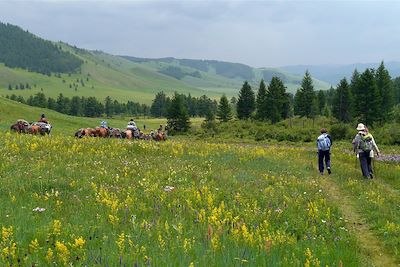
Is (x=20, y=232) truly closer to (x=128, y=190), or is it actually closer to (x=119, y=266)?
(x=119, y=266)

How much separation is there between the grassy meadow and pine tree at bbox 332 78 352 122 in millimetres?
95012

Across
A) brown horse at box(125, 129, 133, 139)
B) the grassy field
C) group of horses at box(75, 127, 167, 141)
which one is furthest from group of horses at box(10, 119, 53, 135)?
the grassy field

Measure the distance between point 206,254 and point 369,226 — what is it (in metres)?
7.01

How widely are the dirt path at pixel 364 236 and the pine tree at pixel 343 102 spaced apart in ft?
320

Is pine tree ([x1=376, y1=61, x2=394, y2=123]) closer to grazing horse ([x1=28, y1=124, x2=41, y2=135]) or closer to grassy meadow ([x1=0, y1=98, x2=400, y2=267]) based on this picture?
grazing horse ([x1=28, y1=124, x2=41, y2=135])

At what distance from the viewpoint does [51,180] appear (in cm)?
1149

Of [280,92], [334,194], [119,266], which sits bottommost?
[334,194]

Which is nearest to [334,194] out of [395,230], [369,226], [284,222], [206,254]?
[369,226]

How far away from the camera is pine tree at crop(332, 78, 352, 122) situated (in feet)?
352

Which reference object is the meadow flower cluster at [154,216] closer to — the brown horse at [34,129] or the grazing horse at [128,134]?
the brown horse at [34,129]

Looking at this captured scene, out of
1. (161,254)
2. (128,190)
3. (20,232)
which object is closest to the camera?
(161,254)

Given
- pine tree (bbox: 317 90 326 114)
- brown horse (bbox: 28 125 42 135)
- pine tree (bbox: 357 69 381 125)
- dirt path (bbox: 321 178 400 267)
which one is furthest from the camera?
pine tree (bbox: 317 90 326 114)

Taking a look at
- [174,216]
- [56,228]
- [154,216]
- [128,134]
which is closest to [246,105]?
[128,134]

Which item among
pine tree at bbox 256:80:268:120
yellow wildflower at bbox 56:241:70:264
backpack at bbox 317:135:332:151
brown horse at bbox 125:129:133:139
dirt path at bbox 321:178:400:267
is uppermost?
pine tree at bbox 256:80:268:120
